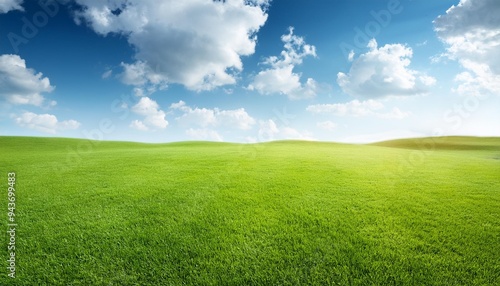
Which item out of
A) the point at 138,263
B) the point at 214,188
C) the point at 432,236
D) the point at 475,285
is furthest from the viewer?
the point at 214,188

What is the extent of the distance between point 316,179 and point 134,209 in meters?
7.36

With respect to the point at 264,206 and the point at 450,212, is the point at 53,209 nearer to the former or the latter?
the point at 264,206

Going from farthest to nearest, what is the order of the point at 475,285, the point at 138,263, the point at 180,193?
1. the point at 180,193
2. the point at 138,263
3. the point at 475,285

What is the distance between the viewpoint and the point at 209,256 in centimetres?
559

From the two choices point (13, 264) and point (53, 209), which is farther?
point (53, 209)

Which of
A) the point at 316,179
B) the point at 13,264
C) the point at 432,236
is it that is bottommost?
the point at 13,264

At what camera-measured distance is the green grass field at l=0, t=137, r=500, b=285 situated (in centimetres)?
513

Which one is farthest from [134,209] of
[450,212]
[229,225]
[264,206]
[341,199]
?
[450,212]

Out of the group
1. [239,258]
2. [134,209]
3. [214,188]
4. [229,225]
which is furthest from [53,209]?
[239,258]

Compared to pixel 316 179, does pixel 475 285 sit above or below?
below

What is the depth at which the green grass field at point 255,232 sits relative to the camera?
16.8 feet

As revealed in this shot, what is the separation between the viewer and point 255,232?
6.40m

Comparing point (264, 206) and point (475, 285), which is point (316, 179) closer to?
point (264, 206)

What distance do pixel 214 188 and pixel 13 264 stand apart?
5821 millimetres
